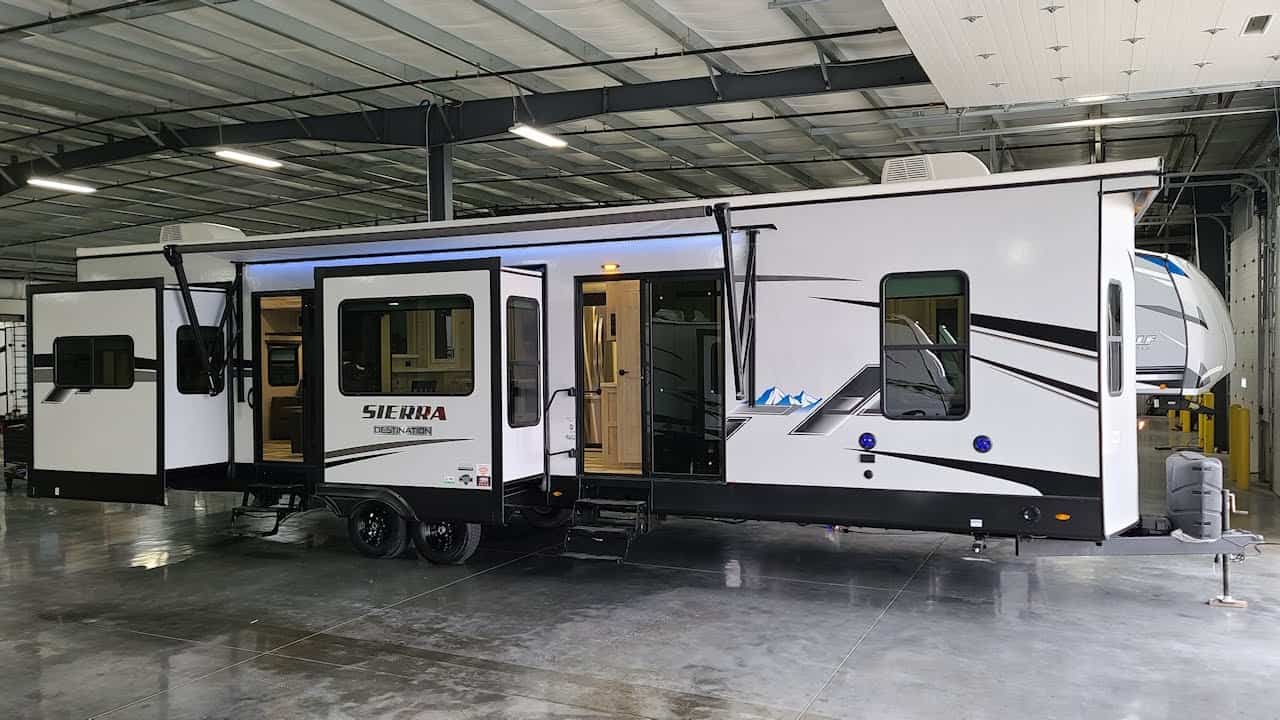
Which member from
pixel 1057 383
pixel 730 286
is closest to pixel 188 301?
pixel 730 286

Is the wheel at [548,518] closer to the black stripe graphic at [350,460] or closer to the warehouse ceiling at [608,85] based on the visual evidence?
the black stripe graphic at [350,460]

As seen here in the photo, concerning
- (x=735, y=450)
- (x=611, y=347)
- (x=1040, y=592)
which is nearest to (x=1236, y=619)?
(x=1040, y=592)

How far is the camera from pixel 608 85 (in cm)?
1206

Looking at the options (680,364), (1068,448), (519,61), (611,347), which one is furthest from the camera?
(519,61)

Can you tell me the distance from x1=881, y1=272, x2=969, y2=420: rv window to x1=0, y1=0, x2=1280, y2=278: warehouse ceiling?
74.7 inches

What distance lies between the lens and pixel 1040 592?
24.6ft

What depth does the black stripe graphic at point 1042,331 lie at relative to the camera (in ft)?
21.4

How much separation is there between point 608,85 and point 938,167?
578 centimetres

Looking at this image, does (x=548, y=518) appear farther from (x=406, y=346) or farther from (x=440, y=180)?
(x=440, y=180)

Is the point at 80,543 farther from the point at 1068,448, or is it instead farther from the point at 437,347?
the point at 1068,448

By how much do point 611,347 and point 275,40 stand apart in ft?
15.5

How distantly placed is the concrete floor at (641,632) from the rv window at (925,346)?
1.47 meters

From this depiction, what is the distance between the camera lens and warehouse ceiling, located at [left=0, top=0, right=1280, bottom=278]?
7789 millimetres

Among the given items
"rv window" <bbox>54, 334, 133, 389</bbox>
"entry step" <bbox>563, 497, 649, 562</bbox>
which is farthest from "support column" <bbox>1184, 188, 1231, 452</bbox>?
"rv window" <bbox>54, 334, 133, 389</bbox>
